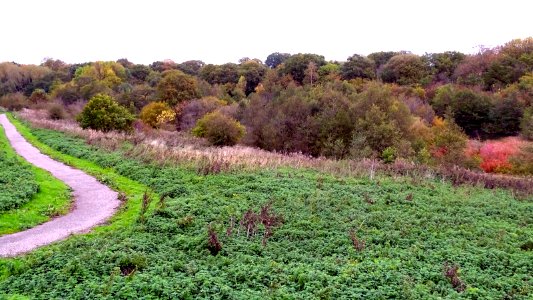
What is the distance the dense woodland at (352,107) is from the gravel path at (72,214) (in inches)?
648

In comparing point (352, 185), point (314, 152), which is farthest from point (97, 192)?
point (314, 152)

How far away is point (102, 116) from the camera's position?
36969mm

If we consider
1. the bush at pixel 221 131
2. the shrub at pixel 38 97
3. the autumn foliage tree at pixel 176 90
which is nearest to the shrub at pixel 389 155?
the bush at pixel 221 131

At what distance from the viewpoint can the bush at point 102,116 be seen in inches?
1463

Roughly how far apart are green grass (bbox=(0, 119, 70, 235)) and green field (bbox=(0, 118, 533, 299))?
2.07m

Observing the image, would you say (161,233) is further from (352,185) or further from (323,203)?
(352,185)

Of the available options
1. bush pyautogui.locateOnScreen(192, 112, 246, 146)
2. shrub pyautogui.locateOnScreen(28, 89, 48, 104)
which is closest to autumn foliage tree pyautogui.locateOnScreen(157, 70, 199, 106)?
bush pyautogui.locateOnScreen(192, 112, 246, 146)

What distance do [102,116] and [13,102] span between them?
4849 centimetres

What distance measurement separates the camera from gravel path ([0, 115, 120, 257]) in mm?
11273

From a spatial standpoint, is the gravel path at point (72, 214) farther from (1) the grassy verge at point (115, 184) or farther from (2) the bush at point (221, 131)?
(2) the bush at point (221, 131)

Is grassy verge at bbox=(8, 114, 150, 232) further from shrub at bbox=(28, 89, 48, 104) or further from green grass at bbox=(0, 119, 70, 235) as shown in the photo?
shrub at bbox=(28, 89, 48, 104)

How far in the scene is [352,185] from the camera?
19.6m

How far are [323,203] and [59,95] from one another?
65409 millimetres

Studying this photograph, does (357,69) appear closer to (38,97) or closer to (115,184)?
(38,97)
